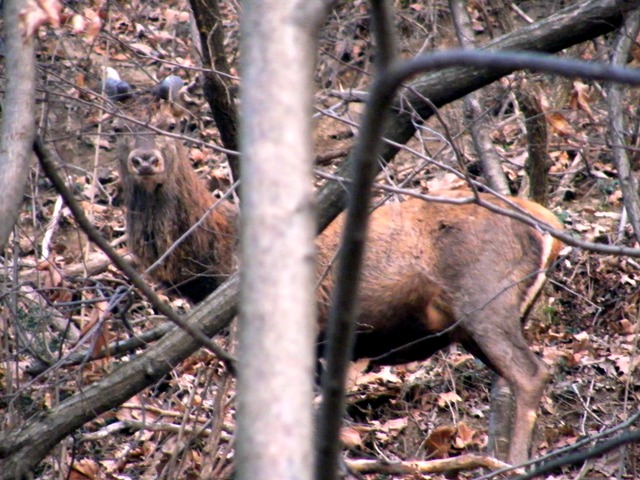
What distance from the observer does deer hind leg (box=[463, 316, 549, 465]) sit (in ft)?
20.7

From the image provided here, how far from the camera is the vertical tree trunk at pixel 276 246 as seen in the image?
3.82ft

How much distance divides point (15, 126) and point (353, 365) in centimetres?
491

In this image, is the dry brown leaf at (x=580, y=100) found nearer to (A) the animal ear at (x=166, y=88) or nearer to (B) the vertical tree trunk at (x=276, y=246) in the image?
(A) the animal ear at (x=166, y=88)

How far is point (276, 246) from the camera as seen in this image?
1.20m

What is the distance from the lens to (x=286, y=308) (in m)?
1.18

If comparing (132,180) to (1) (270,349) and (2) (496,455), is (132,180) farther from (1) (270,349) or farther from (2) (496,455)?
(1) (270,349)

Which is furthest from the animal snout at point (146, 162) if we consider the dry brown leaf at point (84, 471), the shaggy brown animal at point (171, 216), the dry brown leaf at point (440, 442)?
the dry brown leaf at point (440, 442)

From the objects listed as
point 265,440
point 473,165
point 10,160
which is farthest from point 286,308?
point 473,165

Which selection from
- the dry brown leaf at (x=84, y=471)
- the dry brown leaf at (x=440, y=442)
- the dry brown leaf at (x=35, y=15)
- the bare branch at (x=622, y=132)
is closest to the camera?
the dry brown leaf at (x=35, y=15)

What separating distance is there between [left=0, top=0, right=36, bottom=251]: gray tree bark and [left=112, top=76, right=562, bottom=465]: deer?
4051 mm

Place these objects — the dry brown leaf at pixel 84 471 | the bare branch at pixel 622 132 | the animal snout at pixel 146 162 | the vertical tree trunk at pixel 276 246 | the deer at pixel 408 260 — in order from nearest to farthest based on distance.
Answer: the vertical tree trunk at pixel 276 246 → the bare branch at pixel 622 132 → the dry brown leaf at pixel 84 471 → the deer at pixel 408 260 → the animal snout at pixel 146 162

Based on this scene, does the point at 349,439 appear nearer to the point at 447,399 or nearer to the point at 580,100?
the point at 447,399

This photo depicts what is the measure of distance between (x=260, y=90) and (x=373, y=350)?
609 centimetres

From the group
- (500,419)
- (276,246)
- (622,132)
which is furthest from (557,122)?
(276,246)
